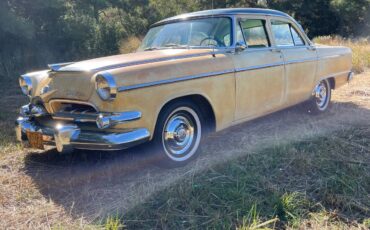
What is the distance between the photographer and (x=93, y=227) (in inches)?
114

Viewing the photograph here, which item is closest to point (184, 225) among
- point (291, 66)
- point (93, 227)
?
point (93, 227)

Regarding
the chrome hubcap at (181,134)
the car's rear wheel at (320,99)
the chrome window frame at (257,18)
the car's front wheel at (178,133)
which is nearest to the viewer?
the car's front wheel at (178,133)

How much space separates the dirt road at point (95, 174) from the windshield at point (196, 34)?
117cm

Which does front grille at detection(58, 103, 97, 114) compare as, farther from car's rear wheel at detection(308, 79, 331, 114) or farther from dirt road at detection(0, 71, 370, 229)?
car's rear wheel at detection(308, 79, 331, 114)

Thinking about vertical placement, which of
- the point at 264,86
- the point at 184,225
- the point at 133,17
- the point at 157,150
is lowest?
the point at 184,225

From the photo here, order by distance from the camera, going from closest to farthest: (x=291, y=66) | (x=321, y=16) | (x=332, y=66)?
(x=291, y=66) < (x=332, y=66) < (x=321, y=16)

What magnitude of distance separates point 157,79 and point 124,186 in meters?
1.01

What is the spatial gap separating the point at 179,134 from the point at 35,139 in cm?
137

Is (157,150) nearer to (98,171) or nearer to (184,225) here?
(98,171)

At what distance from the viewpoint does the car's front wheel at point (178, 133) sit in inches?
146

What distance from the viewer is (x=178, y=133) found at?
154 inches

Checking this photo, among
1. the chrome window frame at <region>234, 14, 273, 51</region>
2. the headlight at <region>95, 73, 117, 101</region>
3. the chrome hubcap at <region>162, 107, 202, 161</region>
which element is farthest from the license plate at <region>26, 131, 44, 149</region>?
the chrome window frame at <region>234, 14, 273, 51</region>

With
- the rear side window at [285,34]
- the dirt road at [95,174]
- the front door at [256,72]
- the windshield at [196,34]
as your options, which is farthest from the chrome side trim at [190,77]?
the dirt road at [95,174]

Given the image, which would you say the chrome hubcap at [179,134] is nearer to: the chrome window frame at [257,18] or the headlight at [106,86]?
the headlight at [106,86]
